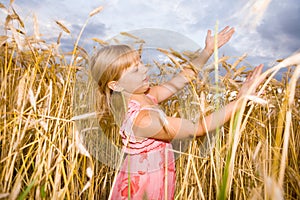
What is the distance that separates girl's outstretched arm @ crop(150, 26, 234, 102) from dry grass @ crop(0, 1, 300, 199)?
0.19ft

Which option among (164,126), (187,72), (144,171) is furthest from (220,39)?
(144,171)

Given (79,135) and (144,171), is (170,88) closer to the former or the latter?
(144,171)

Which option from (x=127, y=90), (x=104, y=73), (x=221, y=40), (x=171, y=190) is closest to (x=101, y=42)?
(x=104, y=73)

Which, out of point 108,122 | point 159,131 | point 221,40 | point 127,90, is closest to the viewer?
point 159,131

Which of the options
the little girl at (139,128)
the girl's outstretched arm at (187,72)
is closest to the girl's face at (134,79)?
the little girl at (139,128)

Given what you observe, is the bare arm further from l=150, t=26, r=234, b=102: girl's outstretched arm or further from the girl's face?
the girl's face

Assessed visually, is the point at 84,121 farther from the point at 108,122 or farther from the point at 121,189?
the point at 121,189

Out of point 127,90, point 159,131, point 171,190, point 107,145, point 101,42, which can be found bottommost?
point 171,190

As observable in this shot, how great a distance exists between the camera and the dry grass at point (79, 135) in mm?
1036

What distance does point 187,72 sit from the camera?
149cm

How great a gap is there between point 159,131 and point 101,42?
1.52 feet

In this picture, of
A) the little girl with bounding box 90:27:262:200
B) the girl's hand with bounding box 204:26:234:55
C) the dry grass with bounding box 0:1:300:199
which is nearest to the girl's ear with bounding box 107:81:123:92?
the little girl with bounding box 90:27:262:200

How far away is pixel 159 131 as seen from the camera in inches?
49.9

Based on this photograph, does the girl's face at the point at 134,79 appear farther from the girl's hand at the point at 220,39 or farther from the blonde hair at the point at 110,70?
the girl's hand at the point at 220,39
